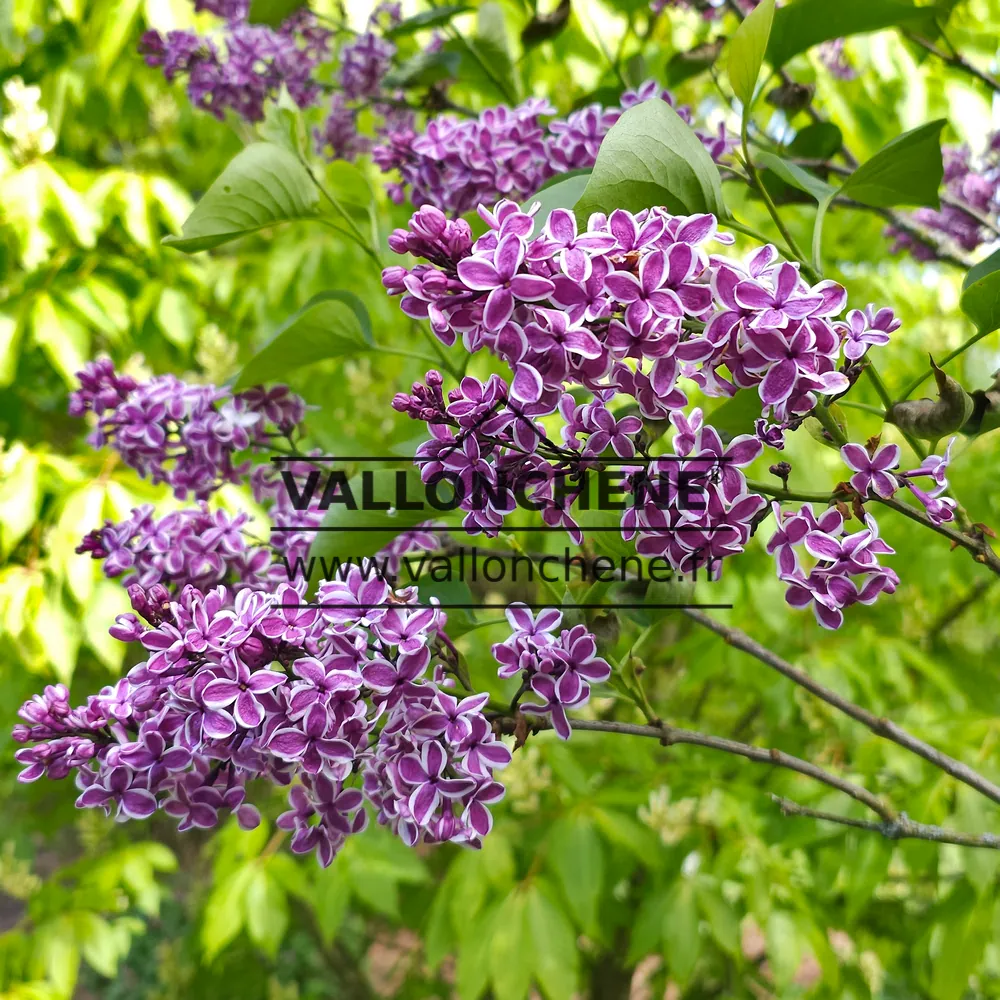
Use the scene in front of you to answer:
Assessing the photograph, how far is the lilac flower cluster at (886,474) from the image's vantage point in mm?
463

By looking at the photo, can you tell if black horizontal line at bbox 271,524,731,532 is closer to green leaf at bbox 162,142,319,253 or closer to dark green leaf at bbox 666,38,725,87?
green leaf at bbox 162,142,319,253

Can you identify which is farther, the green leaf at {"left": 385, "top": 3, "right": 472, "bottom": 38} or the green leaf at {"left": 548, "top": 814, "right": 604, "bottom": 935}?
the green leaf at {"left": 548, "top": 814, "right": 604, "bottom": 935}

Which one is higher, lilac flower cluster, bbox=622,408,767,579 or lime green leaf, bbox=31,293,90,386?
lime green leaf, bbox=31,293,90,386

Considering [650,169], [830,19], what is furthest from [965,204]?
[650,169]

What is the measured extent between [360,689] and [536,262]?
9.1 inches

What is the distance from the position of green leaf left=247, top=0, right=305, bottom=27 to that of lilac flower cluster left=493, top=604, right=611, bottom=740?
29.8 inches

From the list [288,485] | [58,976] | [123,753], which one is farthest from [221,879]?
[123,753]

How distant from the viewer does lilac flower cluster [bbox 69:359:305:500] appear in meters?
0.75

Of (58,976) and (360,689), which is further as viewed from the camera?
(58,976)

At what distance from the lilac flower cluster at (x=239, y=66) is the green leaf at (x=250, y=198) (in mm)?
384

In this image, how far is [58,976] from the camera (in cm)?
167

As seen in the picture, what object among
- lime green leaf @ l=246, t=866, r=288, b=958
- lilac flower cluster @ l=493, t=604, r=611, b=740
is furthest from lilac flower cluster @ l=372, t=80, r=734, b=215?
lime green leaf @ l=246, t=866, r=288, b=958

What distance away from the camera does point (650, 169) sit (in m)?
0.47

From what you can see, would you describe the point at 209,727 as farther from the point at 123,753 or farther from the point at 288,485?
the point at 288,485
